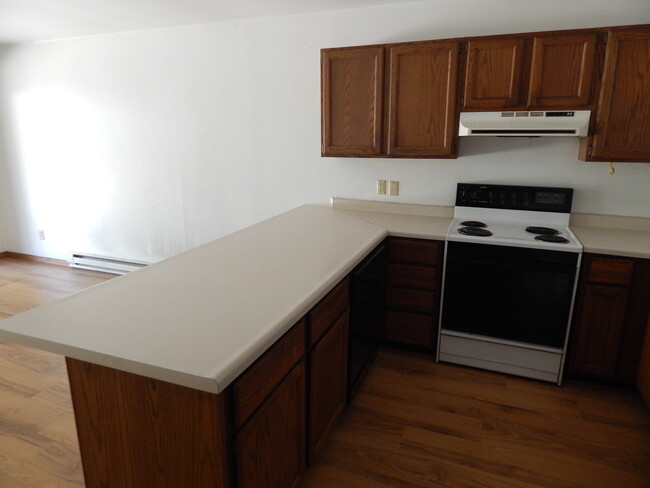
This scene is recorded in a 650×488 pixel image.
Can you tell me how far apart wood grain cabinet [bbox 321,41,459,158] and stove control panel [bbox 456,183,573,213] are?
40 cm

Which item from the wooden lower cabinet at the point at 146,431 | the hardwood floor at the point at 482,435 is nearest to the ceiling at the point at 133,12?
the hardwood floor at the point at 482,435

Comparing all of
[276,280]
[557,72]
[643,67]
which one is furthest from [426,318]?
[643,67]

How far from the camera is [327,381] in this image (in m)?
1.92

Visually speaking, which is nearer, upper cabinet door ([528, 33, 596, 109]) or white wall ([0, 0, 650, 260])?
upper cabinet door ([528, 33, 596, 109])

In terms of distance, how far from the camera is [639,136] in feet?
7.70

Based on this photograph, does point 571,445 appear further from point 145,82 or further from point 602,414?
point 145,82

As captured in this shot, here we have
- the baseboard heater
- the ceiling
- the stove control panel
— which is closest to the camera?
the stove control panel

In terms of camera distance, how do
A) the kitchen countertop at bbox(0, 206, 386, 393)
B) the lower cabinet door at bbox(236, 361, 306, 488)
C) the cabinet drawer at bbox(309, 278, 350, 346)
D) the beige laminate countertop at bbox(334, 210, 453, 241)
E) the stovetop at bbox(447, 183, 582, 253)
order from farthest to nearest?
1. the beige laminate countertop at bbox(334, 210, 453, 241)
2. the stovetop at bbox(447, 183, 582, 253)
3. the cabinet drawer at bbox(309, 278, 350, 346)
4. the lower cabinet door at bbox(236, 361, 306, 488)
5. the kitchen countertop at bbox(0, 206, 386, 393)

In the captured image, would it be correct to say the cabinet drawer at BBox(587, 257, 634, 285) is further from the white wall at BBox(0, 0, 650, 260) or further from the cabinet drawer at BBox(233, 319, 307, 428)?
the cabinet drawer at BBox(233, 319, 307, 428)

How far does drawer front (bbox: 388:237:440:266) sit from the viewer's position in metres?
2.65

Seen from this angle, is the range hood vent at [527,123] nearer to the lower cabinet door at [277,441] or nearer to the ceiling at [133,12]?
the ceiling at [133,12]

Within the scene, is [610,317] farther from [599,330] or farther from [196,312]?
[196,312]

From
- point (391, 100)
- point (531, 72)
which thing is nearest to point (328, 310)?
point (391, 100)

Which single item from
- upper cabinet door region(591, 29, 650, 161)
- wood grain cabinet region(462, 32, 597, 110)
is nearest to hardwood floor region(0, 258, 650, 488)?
upper cabinet door region(591, 29, 650, 161)
